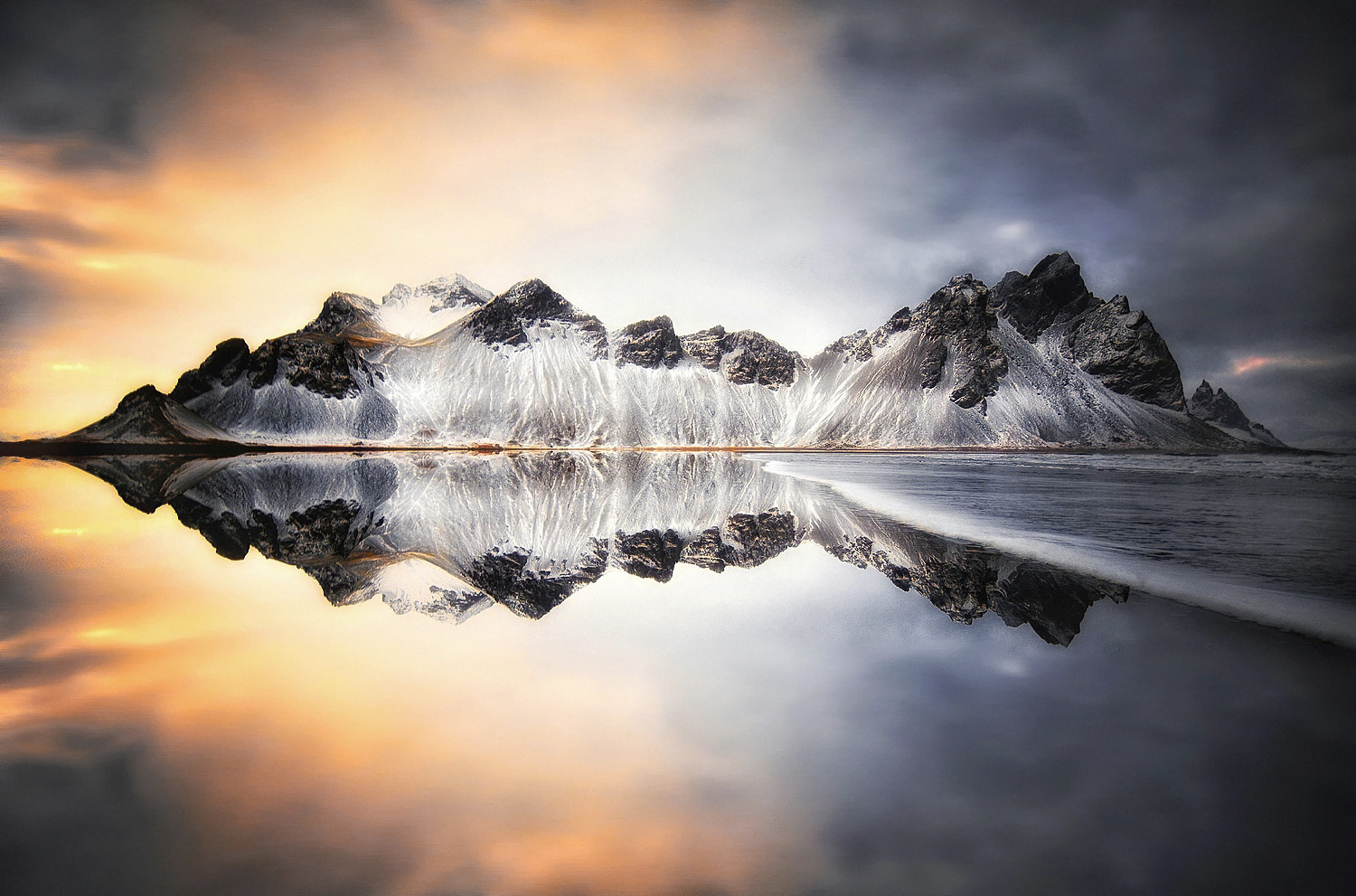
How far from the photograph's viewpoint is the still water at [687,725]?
4184 mm

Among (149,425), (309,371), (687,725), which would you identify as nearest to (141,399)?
(149,425)

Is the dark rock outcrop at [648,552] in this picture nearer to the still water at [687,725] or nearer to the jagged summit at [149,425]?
the still water at [687,725]

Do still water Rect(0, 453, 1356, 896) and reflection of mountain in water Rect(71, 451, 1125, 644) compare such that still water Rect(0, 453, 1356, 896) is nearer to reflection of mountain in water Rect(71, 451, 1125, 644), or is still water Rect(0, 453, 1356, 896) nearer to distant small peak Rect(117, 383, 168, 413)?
reflection of mountain in water Rect(71, 451, 1125, 644)

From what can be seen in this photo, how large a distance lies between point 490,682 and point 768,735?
3647 mm

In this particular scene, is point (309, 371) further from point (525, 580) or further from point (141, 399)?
point (525, 580)

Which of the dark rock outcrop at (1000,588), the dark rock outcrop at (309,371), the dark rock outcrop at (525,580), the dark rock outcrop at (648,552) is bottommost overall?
the dark rock outcrop at (525,580)

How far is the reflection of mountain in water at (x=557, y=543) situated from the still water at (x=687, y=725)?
0.20 m

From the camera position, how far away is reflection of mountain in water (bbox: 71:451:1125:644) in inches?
450

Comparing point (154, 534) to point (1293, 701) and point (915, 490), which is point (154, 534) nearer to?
point (1293, 701)

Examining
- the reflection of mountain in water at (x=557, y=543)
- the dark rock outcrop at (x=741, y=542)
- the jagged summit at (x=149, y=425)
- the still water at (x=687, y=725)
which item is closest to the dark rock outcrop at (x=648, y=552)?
the reflection of mountain in water at (x=557, y=543)


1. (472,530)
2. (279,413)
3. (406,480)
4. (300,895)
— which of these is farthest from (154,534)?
(279,413)

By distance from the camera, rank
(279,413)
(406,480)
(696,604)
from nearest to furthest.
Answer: (696,604), (406,480), (279,413)

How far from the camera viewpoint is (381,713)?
668 cm

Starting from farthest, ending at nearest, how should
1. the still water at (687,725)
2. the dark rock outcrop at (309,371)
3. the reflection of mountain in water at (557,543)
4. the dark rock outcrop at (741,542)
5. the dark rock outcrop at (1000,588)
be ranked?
1. the dark rock outcrop at (309,371)
2. the dark rock outcrop at (741,542)
3. the reflection of mountain in water at (557,543)
4. the dark rock outcrop at (1000,588)
5. the still water at (687,725)
